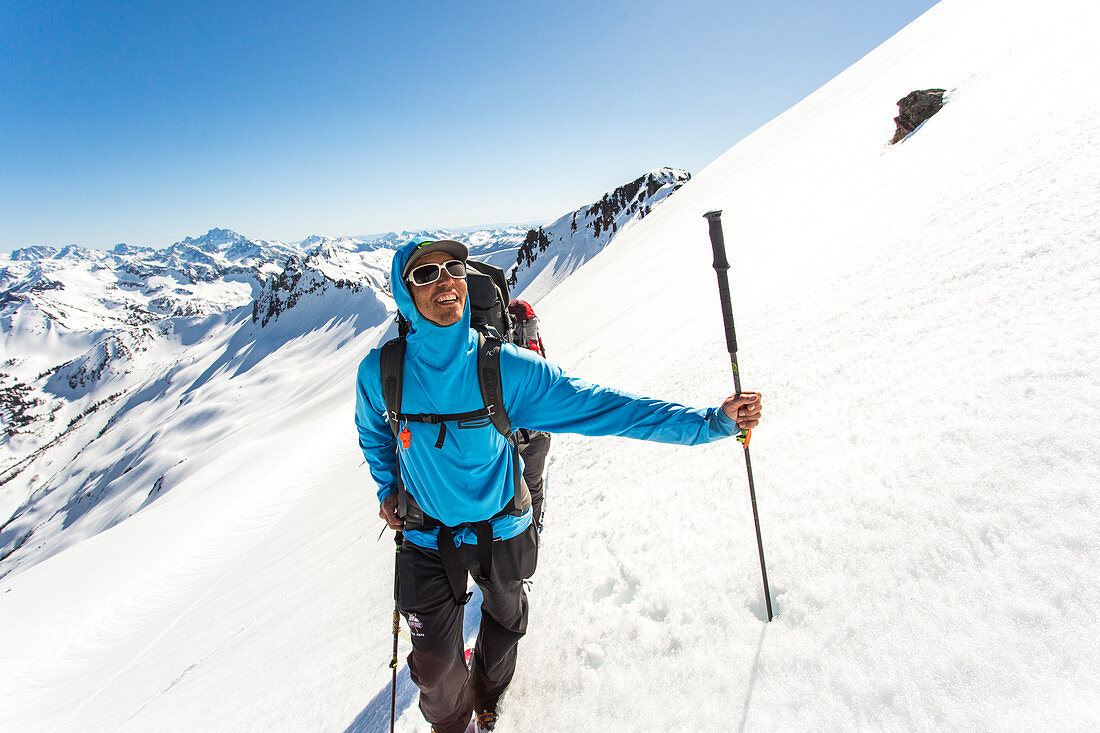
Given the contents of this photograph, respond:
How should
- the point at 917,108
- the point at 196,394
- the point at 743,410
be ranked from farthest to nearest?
the point at 196,394
the point at 917,108
the point at 743,410

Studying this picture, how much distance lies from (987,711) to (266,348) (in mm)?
152371

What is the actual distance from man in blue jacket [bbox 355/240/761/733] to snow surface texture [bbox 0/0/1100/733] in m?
0.60

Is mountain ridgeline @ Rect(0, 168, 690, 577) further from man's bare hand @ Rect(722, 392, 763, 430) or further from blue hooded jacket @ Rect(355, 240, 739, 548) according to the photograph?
man's bare hand @ Rect(722, 392, 763, 430)

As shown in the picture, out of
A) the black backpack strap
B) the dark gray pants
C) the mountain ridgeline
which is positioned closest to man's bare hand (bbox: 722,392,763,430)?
the dark gray pants

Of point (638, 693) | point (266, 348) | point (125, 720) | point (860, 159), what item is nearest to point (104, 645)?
point (125, 720)

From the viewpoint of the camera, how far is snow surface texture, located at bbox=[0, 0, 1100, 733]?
187cm

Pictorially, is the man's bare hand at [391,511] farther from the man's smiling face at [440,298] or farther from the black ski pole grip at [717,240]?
the black ski pole grip at [717,240]

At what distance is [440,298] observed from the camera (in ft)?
8.28

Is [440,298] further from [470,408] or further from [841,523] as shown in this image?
[841,523]

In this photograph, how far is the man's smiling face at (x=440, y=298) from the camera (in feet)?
8.29

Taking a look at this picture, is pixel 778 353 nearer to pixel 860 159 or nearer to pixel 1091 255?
pixel 1091 255

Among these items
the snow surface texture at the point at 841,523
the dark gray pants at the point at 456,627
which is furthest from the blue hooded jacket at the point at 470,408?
the snow surface texture at the point at 841,523

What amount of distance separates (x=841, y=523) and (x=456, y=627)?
2358 millimetres

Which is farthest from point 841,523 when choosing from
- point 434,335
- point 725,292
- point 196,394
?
point 196,394
